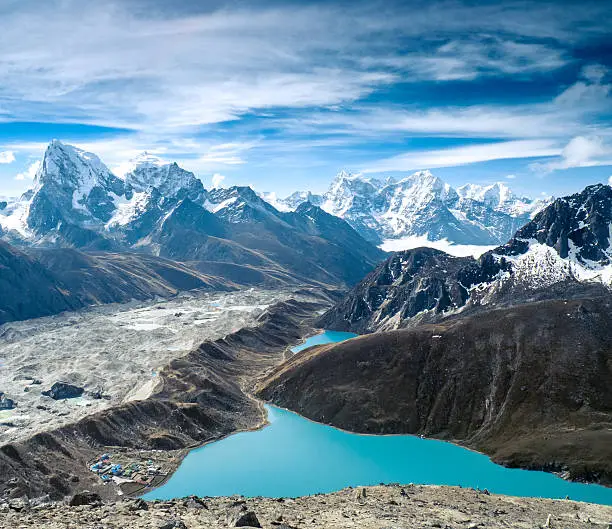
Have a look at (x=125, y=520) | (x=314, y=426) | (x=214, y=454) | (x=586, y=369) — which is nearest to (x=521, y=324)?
(x=586, y=369)

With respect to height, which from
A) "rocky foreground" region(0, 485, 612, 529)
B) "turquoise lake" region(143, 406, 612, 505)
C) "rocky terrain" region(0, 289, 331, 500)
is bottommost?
"turquoise lake" region(143, 406, 612, 505)

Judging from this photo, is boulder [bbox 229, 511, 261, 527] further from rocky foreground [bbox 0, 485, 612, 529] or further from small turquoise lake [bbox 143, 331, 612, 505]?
small turquoise lake [bbox 143, 331, 612, 505]

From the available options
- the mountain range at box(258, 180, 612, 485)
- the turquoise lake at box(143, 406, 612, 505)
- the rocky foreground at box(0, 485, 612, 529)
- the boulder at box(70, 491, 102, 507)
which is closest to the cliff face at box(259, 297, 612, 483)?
the mountain range at box(258, 180, 612, 485)

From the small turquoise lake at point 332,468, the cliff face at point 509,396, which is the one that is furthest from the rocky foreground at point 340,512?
the cliff face at point 509,396

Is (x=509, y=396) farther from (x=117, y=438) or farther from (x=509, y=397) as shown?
(x=117, y=438)

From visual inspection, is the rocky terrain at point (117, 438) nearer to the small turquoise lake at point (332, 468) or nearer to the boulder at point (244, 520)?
the small turquoise lake at point (332, 468)

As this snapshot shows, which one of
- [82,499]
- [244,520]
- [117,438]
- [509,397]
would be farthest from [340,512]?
[509,397]
